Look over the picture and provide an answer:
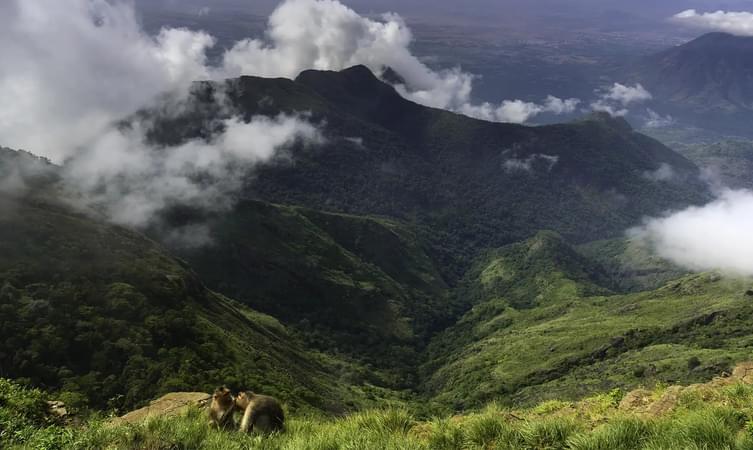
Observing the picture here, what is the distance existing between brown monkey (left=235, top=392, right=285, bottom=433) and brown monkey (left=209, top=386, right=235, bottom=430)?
0.23 meters

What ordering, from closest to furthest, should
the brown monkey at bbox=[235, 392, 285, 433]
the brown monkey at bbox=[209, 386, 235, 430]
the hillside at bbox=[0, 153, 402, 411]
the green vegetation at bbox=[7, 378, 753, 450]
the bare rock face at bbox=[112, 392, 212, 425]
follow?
the green vegetation at bbox=[7, 378, 753, 450] < the brown monkey at bbox=[235, 392, 285, 433] < the brown monkey at bbox=[209, 386, 235, 430] < the bare rock face at bbox=[112, 392, 212, 425] < the hillside at bbox=[0, 153, 402, 411]

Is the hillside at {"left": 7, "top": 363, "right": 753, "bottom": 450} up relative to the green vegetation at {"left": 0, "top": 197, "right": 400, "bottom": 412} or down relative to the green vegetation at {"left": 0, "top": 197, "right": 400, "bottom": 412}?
up

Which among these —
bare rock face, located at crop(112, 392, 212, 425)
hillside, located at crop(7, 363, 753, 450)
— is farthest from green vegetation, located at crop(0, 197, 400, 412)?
hillside, located at crop(7, 363, 753, 450)

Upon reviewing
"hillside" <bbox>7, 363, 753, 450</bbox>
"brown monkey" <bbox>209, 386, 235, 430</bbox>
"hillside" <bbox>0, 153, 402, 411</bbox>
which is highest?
"hillside" <bbox>7, 363, 753, 450</bbox>

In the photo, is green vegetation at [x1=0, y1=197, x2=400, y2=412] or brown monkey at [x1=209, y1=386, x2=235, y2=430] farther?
green vegetation at [x1=0, y1=197, x2=400, y2=412]

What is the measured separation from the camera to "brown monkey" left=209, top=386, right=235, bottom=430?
37.5 ft

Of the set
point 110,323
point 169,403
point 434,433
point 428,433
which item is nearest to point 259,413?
point 428,433

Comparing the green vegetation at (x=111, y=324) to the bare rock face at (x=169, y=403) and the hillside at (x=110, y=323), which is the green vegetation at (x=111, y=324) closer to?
→ the hillside at (x=110, y=323)

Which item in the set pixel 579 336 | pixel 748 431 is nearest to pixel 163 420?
pixel 748 431

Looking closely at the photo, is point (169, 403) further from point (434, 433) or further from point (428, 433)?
point (434, 433)

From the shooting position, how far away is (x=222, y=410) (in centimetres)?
1174

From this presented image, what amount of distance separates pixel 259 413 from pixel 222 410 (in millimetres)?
1118

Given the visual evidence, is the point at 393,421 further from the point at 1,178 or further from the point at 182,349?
the point at 1,178

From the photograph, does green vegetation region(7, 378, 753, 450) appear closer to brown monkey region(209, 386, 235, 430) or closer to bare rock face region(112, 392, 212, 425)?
brown monkey region(209, 386, 235, 430)
